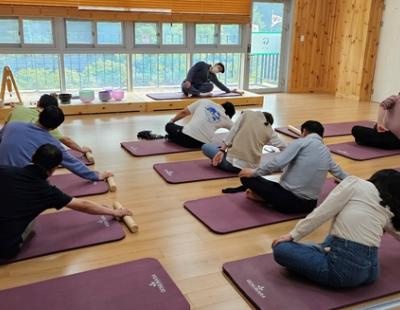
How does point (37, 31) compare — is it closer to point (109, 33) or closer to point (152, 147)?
point (109, 33)

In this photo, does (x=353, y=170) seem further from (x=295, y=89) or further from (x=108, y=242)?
(x=295, y=89)

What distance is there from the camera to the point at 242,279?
7.72 feet

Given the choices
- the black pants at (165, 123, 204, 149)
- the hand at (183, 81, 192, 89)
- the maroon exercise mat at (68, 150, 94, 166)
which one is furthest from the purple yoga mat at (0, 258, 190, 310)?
the hand at (183, 81, 192, 89)

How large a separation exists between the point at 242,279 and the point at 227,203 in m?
1.03

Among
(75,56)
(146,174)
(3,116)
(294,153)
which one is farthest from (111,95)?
(294,153)

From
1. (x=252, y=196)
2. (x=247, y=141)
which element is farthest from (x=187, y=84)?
(x=252, y=196)

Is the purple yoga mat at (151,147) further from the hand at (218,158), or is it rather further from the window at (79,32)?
the window at (79,32)

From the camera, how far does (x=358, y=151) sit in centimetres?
485

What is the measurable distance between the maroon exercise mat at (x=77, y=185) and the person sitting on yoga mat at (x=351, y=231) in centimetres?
182

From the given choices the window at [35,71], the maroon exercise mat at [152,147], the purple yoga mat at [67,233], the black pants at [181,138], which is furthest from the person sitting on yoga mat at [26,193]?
the window at [35,71]

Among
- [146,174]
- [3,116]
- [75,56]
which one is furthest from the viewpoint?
[75,56]

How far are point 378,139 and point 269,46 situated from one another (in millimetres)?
4285

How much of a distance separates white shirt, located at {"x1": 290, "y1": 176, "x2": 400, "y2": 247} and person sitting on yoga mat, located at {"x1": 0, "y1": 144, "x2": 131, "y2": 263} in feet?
4.73

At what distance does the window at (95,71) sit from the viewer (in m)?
7.15
